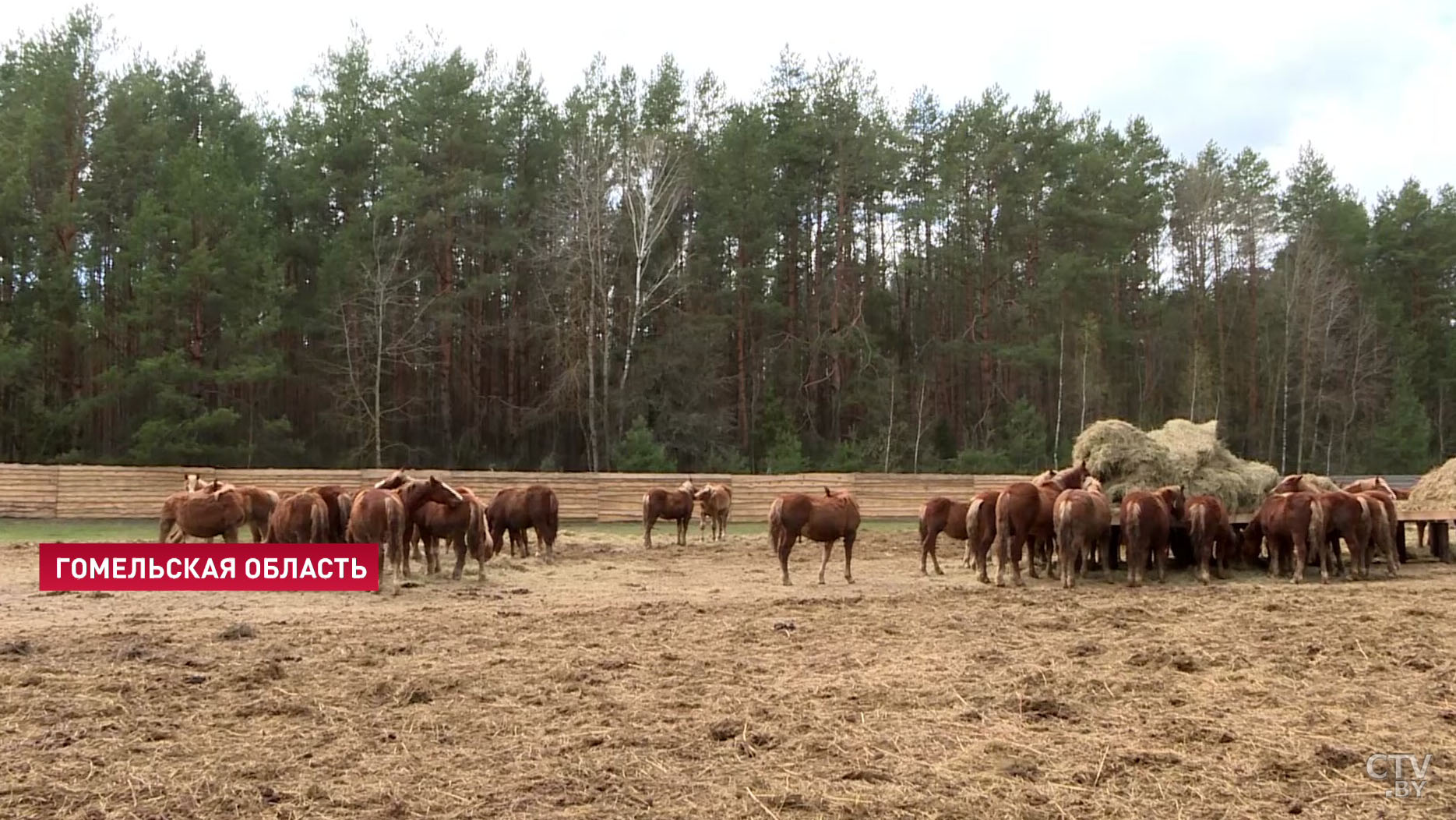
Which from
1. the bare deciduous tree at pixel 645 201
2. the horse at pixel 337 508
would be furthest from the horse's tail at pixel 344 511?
the bare deciduous tree at pixel 645 201

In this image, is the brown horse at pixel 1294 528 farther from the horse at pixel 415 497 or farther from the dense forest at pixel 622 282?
the dense forest at pixel 622 282

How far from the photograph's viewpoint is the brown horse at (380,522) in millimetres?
12661

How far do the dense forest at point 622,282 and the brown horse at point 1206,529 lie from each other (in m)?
21.2

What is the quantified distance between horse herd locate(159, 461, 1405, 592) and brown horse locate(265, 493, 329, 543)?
16 mm

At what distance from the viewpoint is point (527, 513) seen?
16422 mm

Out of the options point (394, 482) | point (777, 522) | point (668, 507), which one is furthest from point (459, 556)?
point (668, 507)

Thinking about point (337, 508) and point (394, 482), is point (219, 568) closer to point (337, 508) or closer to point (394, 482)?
point (337, 508)

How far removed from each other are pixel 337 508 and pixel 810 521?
23.0 ft

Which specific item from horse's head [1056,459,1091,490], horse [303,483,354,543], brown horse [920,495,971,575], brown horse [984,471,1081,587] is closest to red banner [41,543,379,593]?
horse [303,483,354,543]

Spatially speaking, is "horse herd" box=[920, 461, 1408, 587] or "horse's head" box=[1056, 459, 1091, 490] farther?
"horse's head" box=[1056, 459, 1091, 490]

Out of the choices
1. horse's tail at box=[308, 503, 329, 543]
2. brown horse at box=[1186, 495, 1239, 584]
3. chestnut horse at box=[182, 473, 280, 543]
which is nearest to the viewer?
horse's tail at box=[308, 503, 329, 543]

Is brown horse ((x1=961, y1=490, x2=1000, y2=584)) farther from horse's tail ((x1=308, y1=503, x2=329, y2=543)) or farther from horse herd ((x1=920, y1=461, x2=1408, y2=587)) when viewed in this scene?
horse's tail ((x1=308, y1=503, x2=329, y2=543))

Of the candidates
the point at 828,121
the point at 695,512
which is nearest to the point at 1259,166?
the point at 828,121

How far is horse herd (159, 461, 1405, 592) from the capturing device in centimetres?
1337
